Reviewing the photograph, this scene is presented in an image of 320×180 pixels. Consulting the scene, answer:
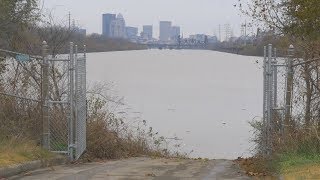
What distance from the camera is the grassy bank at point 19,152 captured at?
372 inches

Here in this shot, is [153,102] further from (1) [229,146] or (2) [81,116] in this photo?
(2) [81,116]

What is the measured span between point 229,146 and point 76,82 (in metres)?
12.8

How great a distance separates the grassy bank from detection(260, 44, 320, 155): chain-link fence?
415cm

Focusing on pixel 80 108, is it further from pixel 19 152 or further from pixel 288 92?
pixel 288 92

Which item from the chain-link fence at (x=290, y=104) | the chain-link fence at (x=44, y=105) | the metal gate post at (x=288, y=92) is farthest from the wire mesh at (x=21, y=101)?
the metal gate post at (x=288, y=92)

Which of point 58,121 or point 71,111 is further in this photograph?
point 58,121

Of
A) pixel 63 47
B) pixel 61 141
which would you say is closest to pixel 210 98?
pixel 63 47

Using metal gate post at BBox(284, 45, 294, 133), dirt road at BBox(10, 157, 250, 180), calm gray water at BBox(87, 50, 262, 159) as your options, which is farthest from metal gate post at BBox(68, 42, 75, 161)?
calm gray water at BBox(87, 50, 262, 159)

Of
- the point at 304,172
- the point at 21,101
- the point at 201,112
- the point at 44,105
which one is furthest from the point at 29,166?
the point at 201,112

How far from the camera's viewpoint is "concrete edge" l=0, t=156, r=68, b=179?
348 inches

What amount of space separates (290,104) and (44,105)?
4689 mm

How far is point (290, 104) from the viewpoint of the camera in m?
10.6

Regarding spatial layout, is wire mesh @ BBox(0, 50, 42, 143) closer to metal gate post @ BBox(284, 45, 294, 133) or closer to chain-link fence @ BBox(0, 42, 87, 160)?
chain-link fence @ BBox(0, 42, 87, 160)

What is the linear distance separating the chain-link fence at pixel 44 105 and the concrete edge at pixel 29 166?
354mm
